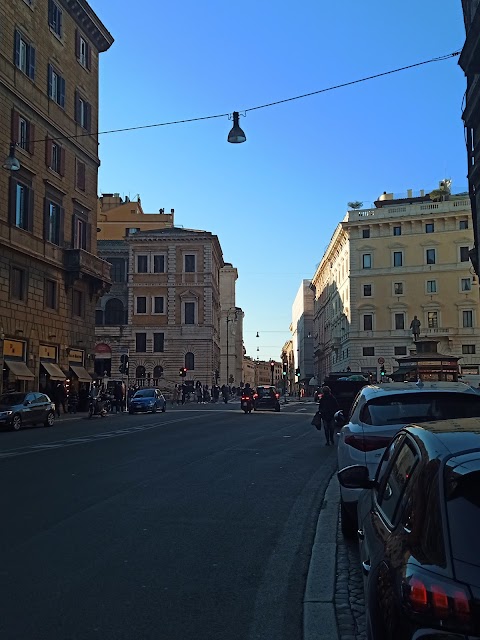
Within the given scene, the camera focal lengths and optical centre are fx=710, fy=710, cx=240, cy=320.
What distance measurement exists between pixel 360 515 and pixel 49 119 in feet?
126

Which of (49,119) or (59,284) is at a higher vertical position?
(49,119)

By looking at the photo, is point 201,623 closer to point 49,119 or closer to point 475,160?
point 475,160

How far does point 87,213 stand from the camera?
45219 mm

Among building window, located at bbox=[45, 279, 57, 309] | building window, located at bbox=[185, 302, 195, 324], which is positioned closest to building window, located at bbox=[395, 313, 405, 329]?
building window, located at bbox=[185, 302, 195, 324]

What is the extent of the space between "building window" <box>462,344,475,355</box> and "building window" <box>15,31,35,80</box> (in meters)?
55.7

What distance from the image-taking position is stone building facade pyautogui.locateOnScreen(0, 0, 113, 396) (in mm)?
34844

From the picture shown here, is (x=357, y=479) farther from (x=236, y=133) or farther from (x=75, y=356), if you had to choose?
(x=75, y=356)

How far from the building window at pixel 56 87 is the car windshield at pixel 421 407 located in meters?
37.0

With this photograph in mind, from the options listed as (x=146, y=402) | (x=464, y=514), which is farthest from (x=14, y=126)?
(x=464, y=514)

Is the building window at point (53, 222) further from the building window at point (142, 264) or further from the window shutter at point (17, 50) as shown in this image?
the building window at point (142, 264)

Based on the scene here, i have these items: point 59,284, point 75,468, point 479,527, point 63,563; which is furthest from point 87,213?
point 479,527

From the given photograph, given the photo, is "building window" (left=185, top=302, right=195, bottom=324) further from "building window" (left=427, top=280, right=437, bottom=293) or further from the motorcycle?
the motorcycle

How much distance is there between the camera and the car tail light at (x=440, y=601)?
239 centimetres

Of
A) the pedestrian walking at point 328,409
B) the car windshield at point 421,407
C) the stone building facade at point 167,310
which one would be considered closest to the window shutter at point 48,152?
the pedestrian walking at point 328,409
